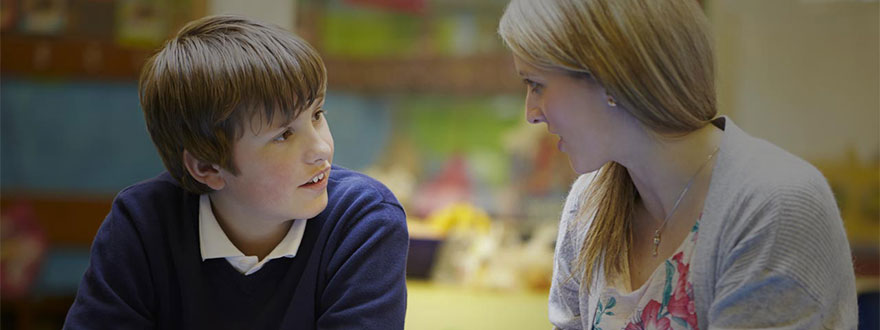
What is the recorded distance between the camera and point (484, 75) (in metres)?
2.64

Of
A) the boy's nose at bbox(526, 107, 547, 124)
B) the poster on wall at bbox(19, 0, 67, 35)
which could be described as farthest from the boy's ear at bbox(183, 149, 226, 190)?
the poster on wall at bbox(19, 0, 67, 35)

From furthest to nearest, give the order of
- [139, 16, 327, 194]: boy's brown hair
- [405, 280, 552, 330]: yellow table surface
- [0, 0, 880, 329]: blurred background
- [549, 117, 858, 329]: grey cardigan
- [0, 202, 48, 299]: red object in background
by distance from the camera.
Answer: [0, 202, 48, 299]: red object in background
[0, 0, 880, 329]: blurred background
[405, 280, 552, 330]: yellow table surface
[139, 16, 327, 194]: boy's brown hair
[549, 117, 858, 329]: grey cardigan

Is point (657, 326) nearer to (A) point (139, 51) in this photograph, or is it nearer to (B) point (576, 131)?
(B) point (576, 131)

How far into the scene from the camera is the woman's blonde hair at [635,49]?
3.28ft

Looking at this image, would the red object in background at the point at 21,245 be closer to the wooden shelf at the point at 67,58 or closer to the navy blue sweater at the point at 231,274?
the wooden shelf at the point at 67,58

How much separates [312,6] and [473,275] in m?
1.02

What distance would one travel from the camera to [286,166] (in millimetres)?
1223

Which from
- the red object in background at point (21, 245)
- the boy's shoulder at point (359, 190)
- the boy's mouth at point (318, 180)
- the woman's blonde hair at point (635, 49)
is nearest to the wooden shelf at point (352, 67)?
the red object in background at point (21, 245)

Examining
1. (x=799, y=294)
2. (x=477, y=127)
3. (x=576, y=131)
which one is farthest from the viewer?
(x=477, y=127)

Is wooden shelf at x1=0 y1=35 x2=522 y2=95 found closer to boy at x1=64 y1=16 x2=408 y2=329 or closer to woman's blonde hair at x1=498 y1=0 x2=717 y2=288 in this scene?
boy at x1=64 y1=16 x2=408 y2=329

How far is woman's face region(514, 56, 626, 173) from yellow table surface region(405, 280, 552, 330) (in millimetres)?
1262

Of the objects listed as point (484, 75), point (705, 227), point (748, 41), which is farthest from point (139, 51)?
point (705, 227)

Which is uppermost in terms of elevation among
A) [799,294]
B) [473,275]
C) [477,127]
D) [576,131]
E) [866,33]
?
[866,33]

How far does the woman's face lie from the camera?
3.46ft
